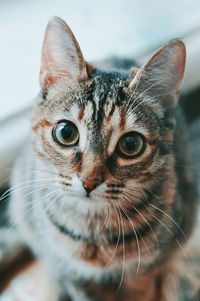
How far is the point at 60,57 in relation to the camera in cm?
76

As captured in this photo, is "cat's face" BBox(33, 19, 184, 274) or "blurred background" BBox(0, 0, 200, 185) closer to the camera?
"cat's face" BBox(33, 19, 184, 274)

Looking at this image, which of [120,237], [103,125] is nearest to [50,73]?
[103,125]

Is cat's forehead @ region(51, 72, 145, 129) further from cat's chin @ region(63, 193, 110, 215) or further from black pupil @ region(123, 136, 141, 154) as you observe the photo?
cat's chin @ region(63, 193, 110, 215)

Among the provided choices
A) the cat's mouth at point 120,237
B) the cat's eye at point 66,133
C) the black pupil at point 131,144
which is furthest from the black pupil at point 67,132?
the cat's mouth at point 120,237

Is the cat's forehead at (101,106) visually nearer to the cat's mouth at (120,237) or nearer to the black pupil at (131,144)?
the black pupil at (131,144)

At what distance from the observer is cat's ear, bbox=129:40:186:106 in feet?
2.36

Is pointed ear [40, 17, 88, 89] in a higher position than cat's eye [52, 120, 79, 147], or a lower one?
higher

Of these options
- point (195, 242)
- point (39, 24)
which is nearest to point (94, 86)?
point (39, 24)

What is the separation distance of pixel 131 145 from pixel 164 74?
155 millimetres

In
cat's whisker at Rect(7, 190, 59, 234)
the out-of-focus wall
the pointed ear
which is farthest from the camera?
the out-of-focus wall

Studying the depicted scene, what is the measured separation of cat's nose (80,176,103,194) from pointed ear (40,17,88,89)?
0.21 m

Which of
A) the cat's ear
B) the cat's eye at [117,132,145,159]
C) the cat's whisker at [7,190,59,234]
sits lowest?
the cat's whisker at [7,190,59,234]

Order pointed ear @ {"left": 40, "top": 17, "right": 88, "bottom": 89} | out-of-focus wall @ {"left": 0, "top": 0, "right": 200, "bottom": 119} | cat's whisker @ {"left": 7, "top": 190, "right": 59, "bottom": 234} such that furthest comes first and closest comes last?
out-of-focus wall @ {"left": 0, "top": 0, "right": 200, "bottom": 119}
cat's whisker @ {"left": 7, "top": 190, "right": 59, "bottom": 234}
pointed ear @ {"left": 40, "top": 17, "right": 88, "bottom": 89}

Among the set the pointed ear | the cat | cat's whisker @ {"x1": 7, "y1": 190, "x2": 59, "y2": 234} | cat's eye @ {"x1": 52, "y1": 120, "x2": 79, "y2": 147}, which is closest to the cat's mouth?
the cat
